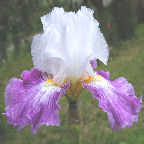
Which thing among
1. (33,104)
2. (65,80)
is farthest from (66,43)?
(33,104)

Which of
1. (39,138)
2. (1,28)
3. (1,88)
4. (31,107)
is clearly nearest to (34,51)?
(31,107)

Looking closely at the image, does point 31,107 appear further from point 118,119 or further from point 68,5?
point 68,5

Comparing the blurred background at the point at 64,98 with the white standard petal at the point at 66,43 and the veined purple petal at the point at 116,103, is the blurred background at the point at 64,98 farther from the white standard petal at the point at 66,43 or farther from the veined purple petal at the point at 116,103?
the veined purple petal at the point at 116,103

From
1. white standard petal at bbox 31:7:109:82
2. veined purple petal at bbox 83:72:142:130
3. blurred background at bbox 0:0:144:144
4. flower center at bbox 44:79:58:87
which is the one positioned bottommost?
veined purple petal at bbox 83:72:142:130

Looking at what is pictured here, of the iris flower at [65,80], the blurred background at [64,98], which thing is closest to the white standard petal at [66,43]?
the iris flower at [65,80]

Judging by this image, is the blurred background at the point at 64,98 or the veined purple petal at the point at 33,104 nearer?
the veined purple petal at the point at 33,104

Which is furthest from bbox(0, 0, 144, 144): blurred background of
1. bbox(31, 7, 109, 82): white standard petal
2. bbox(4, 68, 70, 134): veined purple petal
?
bbox(4, 68, 70, 134): veined purple petal

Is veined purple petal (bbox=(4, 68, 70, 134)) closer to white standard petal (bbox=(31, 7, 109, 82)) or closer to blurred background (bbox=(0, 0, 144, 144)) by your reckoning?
white standard petal (bbox=(31, 7, 109, 82))

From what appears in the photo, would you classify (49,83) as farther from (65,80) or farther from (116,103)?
(116,103)
